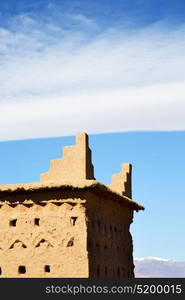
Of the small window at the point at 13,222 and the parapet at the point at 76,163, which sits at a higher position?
the parapet at the point at 76,163

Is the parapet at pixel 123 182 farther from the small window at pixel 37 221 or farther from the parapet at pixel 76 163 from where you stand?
the small window at pixel 37 221

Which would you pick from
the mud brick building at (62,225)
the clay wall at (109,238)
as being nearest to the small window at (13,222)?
the mud brick building at (62,225)

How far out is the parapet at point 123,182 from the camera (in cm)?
2375

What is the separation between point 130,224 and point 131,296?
9441 millimetres

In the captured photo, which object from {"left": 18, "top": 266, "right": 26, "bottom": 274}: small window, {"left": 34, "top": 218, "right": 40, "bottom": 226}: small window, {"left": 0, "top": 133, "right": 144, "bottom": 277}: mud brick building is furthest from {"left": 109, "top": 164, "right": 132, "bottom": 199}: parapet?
{"left": 18, "top": 266, "right": 26, "bottom": 274}: small window

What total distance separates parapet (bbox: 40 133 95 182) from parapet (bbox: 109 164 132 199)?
10.1 ft

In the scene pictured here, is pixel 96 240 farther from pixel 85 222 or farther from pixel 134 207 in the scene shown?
pixel 134 207

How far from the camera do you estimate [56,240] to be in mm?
18359

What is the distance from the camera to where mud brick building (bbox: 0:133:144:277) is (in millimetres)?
18141

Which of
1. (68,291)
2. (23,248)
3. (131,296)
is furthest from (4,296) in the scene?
(23,248)

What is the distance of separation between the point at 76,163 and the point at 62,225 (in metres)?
2.80

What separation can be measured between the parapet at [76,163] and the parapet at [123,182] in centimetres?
309

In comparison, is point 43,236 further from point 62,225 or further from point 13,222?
point 13,222

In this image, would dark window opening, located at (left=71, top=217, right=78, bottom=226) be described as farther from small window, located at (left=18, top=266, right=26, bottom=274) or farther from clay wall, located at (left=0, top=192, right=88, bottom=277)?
small window, located at (left=18, top=266, right=26, bottom=274)
